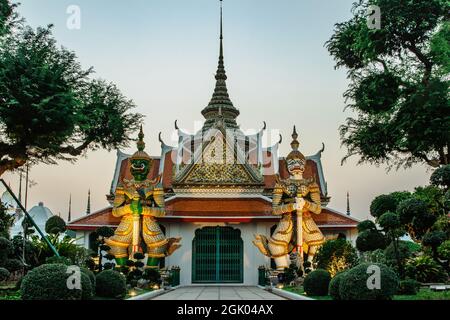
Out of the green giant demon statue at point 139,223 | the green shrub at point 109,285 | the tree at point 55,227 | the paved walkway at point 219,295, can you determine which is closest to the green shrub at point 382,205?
the paved walkway at point 219,295

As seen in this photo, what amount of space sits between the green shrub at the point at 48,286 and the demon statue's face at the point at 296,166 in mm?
11088

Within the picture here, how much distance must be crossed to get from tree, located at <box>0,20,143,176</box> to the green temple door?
5772mm

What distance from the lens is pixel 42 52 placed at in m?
15.6

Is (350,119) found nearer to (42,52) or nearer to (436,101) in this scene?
(436,101)

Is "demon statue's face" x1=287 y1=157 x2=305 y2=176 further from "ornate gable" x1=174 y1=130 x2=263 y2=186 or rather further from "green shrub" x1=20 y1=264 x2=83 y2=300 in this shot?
"green shrub" x1=20 y1=264 x2=83 y2=300

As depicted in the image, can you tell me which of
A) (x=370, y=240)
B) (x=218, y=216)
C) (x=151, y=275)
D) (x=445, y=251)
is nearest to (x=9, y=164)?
(x=151, y=275)

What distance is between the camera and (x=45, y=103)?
47.3ft

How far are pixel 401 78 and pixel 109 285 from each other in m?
11.9

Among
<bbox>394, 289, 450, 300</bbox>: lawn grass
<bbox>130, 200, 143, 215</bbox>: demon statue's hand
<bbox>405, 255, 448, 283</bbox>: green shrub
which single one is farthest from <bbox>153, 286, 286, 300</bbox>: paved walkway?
<bbox>405, 255, 448, 283</bbox>: green shrub

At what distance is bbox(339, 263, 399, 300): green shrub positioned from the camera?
10.5 metres

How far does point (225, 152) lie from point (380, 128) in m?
6.56

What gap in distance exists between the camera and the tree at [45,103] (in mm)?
14461

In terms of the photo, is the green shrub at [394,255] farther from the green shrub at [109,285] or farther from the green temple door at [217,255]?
the green shrub at [109,285]

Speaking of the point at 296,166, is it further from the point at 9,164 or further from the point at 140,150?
the point at 9,164
